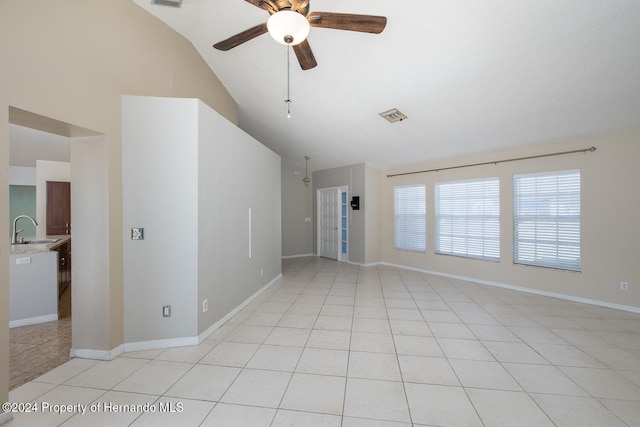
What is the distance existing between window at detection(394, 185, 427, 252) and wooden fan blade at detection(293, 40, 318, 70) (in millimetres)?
4327

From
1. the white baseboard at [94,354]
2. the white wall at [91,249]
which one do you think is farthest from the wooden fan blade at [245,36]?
the white baseboard at [94,354]

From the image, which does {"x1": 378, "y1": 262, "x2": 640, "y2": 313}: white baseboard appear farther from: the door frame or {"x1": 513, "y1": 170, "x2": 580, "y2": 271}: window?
the door frame

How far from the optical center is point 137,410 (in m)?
1.81

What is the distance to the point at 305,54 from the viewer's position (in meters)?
2.35

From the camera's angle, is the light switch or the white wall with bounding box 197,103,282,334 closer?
the light switch

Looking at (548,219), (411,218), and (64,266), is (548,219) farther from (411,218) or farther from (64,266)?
(64,266)

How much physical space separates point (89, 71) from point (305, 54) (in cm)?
186

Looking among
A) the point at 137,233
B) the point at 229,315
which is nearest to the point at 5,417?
the point at 137,233

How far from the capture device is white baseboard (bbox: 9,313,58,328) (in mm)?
3154

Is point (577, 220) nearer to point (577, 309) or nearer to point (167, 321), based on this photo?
point (577, 309)

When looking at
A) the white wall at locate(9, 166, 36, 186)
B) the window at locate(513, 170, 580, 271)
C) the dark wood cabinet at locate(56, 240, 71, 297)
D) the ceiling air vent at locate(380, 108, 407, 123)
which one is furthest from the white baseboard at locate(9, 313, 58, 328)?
the window at locate(513, 170, 580, 271)

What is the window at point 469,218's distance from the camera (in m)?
4.94

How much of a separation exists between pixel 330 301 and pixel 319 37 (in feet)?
11.7

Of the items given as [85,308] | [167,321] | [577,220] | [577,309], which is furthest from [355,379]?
[577,220]
